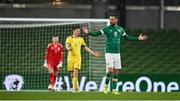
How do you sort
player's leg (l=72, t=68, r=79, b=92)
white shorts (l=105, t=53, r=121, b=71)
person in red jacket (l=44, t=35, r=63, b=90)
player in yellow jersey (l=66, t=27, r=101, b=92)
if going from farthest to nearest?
person in red jacket (l=44, t=35, r=63, b=90) → player in yellow jersey (l=66, t=27, r=101, b=92) → player's leg (l=72, t=68, r=79, b=92) → white shorts (l=105, t=53, r=121, b=71)

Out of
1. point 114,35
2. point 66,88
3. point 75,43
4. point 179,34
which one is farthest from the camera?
point 179,34

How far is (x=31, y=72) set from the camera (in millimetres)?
23594

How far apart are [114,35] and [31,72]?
739cm

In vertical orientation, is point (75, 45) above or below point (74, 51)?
above

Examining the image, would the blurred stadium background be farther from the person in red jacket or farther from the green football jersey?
the green football jersey

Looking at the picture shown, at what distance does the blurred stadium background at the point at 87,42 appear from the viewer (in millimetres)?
23391

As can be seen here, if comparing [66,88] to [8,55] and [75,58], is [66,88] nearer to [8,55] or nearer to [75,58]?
[8,55]

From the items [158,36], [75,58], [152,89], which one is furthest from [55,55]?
[158,36]

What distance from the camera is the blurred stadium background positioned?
76.7 feet

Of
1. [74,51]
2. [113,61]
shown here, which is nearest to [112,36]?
[113,61]

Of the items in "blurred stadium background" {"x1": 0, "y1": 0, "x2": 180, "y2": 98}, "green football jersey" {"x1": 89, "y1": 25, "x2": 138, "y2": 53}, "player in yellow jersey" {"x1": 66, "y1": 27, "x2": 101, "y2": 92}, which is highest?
"green football jersey" {"x1": 89, "y1": 25, "x2": 138, "y2": 53}

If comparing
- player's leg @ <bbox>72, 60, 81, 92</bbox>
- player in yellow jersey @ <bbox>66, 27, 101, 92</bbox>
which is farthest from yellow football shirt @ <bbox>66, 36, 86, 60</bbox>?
player's leg @ <bbox>72, 60, 81, 92</bbox>

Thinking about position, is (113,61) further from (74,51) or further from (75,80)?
(74,51)

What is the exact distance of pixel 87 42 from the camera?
2327 cm
